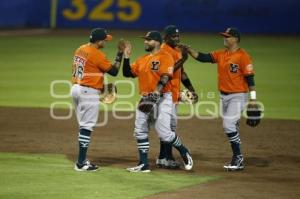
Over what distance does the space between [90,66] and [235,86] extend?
207cm

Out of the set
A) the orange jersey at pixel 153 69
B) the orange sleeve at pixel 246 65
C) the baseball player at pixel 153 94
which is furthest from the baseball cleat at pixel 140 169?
the orange sleeve at pixel 246 65

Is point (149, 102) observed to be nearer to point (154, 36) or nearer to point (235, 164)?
point (154, 36)

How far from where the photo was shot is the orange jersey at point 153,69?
10109mm

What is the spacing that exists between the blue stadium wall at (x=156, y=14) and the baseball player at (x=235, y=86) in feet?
66.8

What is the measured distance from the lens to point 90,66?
1023cm

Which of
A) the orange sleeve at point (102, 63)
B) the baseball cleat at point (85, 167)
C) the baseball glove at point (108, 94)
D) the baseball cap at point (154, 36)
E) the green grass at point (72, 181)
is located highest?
the baseball cap at point (154, 36)

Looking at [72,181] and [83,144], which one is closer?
[72,181]

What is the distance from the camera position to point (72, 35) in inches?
1239

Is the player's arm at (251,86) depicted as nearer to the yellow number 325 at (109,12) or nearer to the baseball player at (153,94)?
the baseball player at (153,94)

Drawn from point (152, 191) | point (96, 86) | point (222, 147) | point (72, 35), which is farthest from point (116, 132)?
point (72, 35)

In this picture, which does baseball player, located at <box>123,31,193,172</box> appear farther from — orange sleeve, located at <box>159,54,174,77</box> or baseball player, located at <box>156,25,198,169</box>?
baseball player, located at <box>156,25,198,169</box>

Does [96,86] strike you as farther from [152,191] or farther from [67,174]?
[152,191]

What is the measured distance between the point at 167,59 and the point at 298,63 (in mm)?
13683

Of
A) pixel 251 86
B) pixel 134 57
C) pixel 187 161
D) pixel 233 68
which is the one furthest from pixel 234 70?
pixel 134 57
